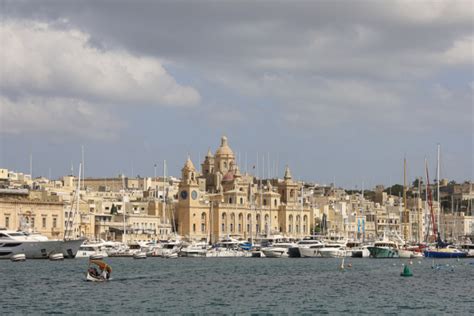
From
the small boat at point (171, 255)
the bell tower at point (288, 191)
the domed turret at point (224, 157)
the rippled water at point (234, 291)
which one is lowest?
the rippled water at point (234, 291)

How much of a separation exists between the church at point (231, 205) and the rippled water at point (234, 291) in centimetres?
7405

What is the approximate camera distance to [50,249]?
90.9m

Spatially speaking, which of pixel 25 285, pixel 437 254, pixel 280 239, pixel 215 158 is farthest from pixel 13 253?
pixel 215 158

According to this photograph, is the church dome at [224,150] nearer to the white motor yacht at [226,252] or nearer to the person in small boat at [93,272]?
the white motor yacht at [226,252]

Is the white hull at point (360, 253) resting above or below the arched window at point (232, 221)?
below

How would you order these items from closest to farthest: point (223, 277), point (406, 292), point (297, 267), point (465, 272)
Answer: point (406, 292) → point (223, 277) → point (465, 272) → point (297, 267)

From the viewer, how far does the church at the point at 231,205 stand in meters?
153

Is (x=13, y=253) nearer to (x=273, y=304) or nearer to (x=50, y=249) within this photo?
(x=50, y=249)

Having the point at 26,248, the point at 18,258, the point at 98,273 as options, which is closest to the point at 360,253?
the point at 26,248

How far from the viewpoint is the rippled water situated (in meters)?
45.6

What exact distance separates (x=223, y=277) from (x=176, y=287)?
36.0 ft

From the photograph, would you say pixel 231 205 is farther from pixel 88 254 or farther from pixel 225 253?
pixel 88 254

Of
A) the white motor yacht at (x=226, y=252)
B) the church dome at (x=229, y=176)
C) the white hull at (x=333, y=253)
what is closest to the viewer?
the white hull at (x=333, y=253)

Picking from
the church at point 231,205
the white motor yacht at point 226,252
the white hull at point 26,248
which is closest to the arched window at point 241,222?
the church at point 231,205
